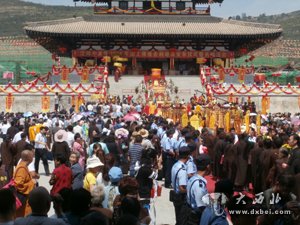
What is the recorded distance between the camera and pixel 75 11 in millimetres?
168125

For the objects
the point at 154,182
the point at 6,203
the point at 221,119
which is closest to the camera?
the point at 6,203

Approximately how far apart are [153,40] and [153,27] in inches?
53.1

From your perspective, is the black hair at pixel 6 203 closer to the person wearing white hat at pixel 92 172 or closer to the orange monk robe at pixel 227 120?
the person wearing white hat at pixel 92 172

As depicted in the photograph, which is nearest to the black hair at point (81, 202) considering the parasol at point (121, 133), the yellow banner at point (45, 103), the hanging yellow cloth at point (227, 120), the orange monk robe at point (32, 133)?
the parasol at point (121, 133)

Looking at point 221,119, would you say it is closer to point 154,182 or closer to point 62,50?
point 154,182

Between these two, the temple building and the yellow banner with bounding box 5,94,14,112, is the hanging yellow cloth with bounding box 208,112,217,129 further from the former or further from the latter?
the temple building

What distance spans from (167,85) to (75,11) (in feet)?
406

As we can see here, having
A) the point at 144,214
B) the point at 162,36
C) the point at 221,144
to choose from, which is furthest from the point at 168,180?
the point at 162,36

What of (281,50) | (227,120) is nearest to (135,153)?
(227,120)

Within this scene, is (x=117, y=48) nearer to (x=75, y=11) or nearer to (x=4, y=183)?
(x=4, y=183)

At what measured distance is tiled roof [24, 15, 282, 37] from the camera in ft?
183

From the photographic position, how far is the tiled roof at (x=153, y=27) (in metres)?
55.8

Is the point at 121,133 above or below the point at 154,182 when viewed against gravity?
below

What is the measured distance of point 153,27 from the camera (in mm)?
58531
